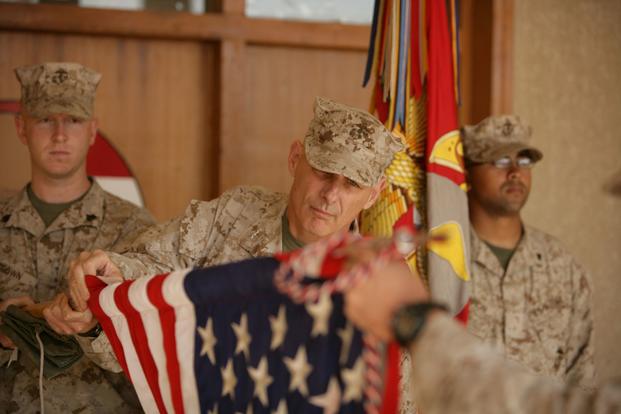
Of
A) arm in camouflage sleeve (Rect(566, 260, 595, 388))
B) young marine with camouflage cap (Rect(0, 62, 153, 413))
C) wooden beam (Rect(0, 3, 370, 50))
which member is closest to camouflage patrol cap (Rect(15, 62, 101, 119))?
young marine with camouflage cap (Rect(0, 62, 153, 413))

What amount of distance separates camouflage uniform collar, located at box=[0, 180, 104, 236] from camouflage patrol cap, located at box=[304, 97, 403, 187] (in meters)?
0.81

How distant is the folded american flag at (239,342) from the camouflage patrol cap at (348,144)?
1.87 ft

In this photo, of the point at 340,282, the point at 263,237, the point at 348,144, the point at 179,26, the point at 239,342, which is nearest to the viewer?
the point at 340,282

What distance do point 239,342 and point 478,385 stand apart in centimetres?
55

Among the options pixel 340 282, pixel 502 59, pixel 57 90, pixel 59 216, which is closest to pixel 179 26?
pixel 57 90

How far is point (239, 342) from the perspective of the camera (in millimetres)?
1479

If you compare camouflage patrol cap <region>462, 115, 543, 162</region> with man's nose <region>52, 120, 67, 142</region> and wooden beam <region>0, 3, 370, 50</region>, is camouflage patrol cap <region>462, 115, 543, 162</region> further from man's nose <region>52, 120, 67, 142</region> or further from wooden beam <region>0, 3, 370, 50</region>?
man's nose <region>52, 120, 67, 142</region>

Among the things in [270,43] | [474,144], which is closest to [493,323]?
[474,144]

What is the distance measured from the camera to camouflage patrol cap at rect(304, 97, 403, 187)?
6.61 ft

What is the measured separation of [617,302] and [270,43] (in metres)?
1.95

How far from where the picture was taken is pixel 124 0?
335cm

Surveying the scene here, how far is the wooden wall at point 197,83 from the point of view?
331cm

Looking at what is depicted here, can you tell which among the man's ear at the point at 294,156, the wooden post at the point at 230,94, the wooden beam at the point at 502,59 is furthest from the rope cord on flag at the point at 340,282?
the wooden beam at the point at 502,59

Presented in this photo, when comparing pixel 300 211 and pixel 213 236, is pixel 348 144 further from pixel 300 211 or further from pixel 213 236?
pixel 213 236
